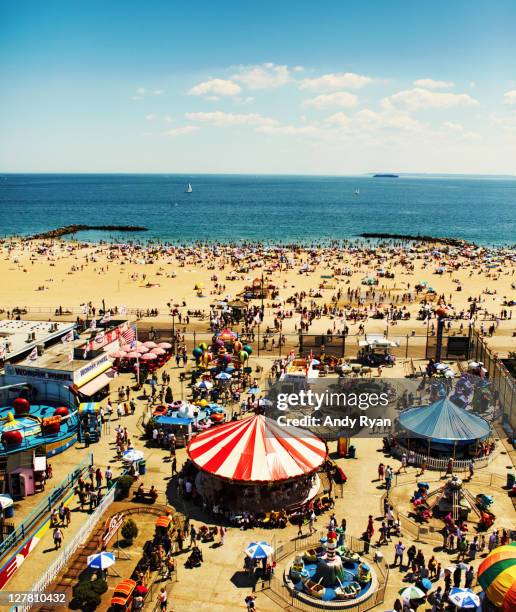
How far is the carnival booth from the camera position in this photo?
2569cm

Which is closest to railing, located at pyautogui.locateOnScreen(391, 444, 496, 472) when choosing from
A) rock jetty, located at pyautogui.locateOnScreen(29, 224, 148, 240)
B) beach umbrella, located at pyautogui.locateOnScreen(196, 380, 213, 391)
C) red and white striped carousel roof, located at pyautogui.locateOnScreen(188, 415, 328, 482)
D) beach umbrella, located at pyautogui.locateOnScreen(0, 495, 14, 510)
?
red and white striped carousel roof, located at pyautogui.locateOnScreen(188, 415, 328, 482)

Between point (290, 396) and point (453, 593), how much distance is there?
1404 cm

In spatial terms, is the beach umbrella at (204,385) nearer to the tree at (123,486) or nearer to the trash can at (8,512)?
the tree at (123,486)

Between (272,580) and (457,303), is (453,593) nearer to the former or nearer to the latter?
(272,580)

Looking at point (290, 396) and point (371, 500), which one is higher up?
point (290, 396)

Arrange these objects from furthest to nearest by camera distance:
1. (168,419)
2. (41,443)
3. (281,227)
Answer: (281,227)
(168,419)
(41,443)

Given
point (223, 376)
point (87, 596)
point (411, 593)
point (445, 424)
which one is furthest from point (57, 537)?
point (445, 424)

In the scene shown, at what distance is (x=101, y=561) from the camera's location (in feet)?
57.0

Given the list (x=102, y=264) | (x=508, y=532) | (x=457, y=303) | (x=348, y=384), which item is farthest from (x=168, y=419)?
(x=102, y=264)

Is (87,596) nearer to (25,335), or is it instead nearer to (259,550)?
(259,550)

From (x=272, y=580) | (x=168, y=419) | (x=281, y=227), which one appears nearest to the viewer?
(x=272, y=580)

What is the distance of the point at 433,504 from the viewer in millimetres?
22297

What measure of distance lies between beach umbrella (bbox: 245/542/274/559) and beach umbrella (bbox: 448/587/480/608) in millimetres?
5453

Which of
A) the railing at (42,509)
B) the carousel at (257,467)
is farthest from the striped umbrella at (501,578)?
the railing at (42,509)
